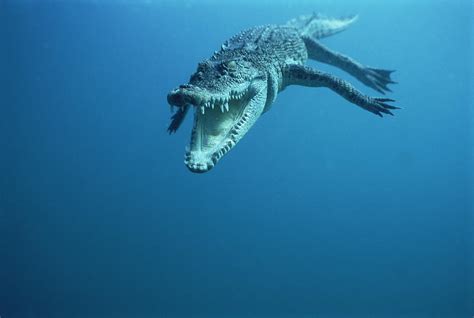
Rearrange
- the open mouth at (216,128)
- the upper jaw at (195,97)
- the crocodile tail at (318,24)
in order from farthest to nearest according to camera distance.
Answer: the crocodile tail at (318,24), the open mouth at (216,128), the upper jaw at (195,97)

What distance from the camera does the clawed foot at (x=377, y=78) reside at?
22.1 ft

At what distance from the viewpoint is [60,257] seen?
10984mm

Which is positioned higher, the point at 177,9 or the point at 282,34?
the point at 177,9

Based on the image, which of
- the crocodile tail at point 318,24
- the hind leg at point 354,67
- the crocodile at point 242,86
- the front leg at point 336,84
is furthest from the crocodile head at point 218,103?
the crocodile tail at point 318,24

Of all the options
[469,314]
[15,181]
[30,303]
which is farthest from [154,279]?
[469,314]

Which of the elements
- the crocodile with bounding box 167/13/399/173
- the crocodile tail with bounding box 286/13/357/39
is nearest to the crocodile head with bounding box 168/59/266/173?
the crocodile with bounding box 167/13/399/173

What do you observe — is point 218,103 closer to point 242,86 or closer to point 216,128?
point 216,128

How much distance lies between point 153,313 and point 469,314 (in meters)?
9.88

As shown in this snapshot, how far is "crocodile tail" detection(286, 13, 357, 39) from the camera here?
838 cm

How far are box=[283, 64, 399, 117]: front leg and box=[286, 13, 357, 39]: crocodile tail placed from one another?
10.2 ft

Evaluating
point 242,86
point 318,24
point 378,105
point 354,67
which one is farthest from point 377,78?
point 242,86

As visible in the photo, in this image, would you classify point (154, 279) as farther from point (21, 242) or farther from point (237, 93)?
point (237, 93)

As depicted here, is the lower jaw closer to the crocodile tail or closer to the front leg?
the front leg

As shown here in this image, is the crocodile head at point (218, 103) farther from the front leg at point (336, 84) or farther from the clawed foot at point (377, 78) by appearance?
the clawed foot at point (377, 78)
